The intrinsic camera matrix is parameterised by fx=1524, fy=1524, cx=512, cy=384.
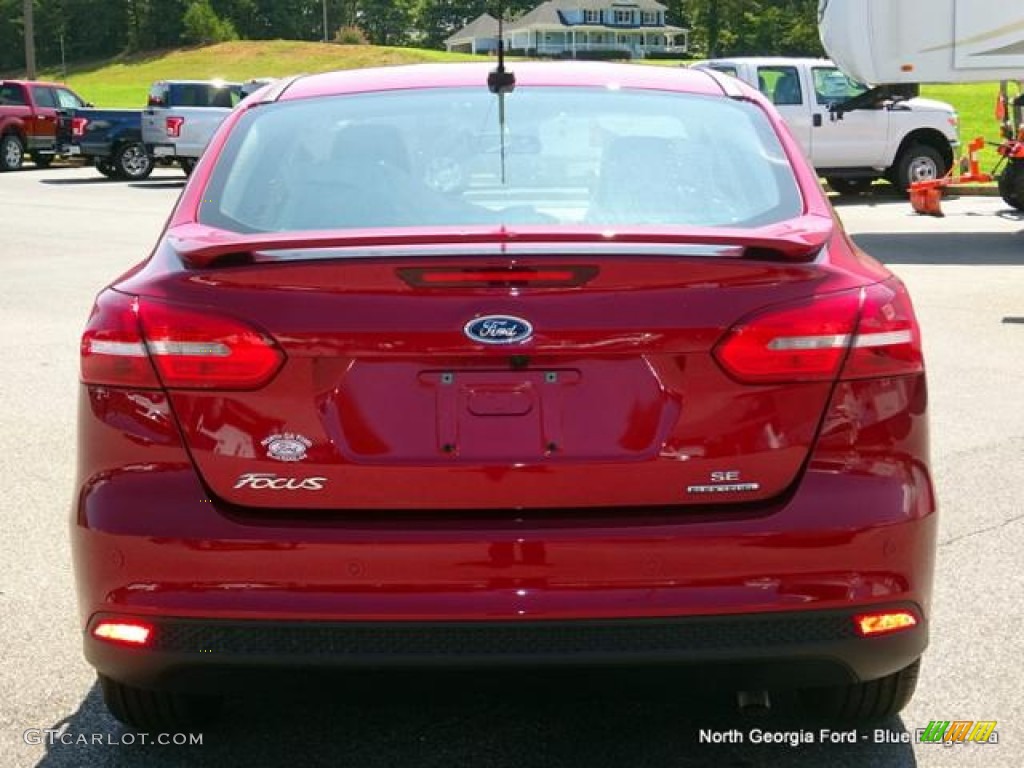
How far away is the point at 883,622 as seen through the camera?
10.5 ft

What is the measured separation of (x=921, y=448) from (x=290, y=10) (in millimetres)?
140501

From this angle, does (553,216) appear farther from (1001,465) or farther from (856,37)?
(856,37)

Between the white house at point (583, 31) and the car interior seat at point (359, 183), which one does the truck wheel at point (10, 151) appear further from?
the white house at point (583, 31)

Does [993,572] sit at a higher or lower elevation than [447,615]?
lower

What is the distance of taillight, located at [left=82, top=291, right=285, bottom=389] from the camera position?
10.3ft

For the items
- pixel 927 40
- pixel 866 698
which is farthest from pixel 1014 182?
pixel 866 698

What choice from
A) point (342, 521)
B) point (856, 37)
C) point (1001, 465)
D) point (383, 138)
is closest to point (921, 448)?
point (342, 521)

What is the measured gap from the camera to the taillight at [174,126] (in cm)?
2864

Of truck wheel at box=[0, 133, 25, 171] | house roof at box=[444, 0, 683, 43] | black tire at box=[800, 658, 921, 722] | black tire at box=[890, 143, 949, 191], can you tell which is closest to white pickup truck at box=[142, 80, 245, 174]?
truck wheel at box=[0, 133, 25, 171]

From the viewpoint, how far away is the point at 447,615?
3.04 m

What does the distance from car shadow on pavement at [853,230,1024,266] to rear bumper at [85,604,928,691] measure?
12225 millimetres

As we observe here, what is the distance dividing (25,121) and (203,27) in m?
92.2

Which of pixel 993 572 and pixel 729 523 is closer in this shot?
pixel 729 523
